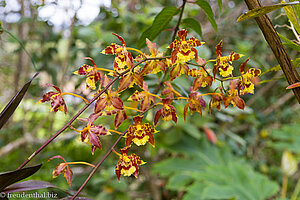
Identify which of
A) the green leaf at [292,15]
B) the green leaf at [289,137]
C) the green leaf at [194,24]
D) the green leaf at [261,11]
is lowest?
the green leaf at [289,137]

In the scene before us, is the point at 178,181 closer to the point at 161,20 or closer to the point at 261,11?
the point at 161,20

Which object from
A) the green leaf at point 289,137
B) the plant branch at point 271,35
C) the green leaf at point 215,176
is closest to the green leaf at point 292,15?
the plant branch at point 271,35

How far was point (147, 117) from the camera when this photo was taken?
4.23ft

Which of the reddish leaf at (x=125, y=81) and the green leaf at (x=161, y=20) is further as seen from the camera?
the green leaf at (x=161, y=20)

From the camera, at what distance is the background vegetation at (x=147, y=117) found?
1.15 metres

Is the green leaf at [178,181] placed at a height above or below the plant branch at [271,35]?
below

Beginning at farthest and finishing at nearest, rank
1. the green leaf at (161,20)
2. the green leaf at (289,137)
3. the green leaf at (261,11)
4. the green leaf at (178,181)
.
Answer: the green leaf at (289,137) → the green leaf at (178,181) → the green leaf at (161,20) → the green leaf at (261,11)

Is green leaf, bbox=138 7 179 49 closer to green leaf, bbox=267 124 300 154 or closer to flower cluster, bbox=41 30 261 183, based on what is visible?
flower cluster, bbox=41 30 261 183

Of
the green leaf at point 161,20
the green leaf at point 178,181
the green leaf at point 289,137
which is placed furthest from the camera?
the green leaf at point 289,137

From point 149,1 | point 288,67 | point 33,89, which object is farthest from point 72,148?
point 288,67

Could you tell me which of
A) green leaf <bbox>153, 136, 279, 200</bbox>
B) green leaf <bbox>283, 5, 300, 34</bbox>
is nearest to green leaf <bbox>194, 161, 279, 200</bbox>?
green leaf <bbox>153, 136, 279, 200</bbox>

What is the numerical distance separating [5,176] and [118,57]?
0.66 ft

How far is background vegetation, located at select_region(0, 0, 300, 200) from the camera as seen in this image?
3.77 feet

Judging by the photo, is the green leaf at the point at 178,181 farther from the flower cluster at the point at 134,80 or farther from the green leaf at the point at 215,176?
the flower cluster at the point at 134,80
